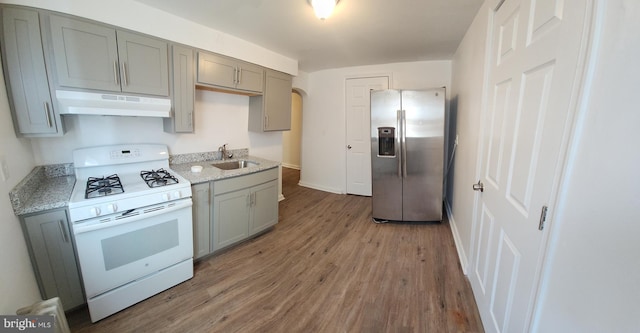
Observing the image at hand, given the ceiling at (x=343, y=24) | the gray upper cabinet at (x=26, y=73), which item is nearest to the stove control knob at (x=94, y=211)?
the gray upper cabinet at (x=26, y=73)

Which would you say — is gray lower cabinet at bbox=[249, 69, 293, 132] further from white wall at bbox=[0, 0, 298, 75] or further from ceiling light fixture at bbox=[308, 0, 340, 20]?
ceiling light fixture at bbox=[308, 0, 340, 20]

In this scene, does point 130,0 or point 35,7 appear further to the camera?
point 130,0

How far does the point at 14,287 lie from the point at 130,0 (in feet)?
6.94

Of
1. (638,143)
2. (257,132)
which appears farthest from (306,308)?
(257,132)

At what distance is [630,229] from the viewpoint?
0.57 m

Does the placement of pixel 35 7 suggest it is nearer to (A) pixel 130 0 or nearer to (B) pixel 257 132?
(A) pixel 130 0

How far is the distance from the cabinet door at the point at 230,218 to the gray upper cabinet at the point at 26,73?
51.3 inches

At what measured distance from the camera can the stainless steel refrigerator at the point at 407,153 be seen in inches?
115

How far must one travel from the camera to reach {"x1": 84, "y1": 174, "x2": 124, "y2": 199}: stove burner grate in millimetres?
1604

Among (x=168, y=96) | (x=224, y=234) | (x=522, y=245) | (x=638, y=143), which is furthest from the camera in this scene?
(x=224, y=234)

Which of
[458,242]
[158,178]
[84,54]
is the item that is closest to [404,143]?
[458,242]

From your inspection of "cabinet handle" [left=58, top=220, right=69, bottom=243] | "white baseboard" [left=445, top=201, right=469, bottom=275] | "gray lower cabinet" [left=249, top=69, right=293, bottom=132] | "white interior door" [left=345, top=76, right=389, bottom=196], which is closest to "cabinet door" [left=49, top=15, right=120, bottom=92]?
"cabinet handle" [left=58, top=220, right=69, bottom=243]

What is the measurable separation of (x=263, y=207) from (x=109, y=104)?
164cm

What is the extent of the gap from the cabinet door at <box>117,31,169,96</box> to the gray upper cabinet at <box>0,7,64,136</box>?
436 millimetres
